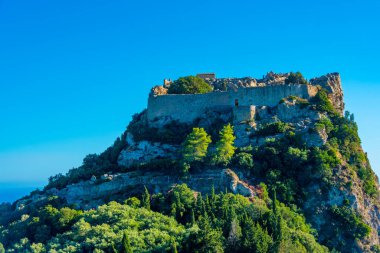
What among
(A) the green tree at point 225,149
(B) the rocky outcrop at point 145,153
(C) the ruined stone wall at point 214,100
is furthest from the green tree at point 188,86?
(A) the green tree at point 225,149

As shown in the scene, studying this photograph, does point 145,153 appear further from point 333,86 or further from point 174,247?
point 174,247

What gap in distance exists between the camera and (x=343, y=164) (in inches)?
2672

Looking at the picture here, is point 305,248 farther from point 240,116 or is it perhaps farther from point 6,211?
point 6,211

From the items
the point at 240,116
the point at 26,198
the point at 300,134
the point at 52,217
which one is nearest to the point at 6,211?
the point at 26,198

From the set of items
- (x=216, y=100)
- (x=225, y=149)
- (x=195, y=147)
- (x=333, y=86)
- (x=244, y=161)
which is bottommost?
(x=244, y=161)

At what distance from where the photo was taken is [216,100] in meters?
77.8

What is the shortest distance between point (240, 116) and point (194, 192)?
1531 centimetres

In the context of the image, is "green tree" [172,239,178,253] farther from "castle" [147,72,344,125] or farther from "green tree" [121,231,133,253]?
"castle" [147,72,344,125]

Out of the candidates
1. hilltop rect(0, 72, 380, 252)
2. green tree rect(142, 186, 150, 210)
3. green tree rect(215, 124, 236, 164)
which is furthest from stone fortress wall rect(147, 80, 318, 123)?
green tree rect(142, 186, 150, 210)

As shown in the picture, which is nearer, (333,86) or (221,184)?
(221,184)

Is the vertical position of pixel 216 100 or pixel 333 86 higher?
pixel 333 86

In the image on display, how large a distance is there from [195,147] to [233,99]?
478 inches

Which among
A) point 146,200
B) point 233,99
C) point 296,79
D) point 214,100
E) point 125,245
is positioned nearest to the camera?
point 125,245

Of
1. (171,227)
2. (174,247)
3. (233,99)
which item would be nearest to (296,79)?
(233,99)
